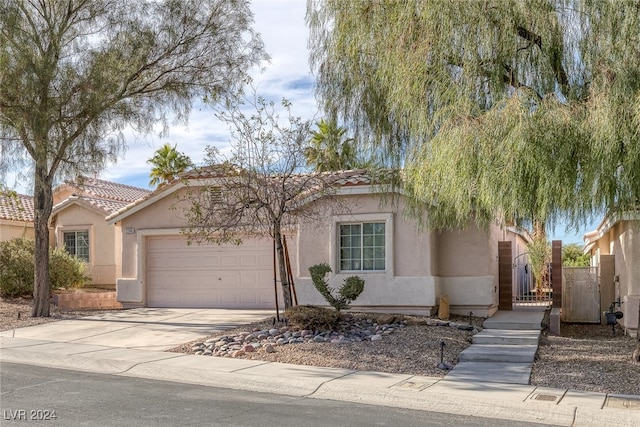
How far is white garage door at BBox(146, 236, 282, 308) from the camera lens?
61.1 feet

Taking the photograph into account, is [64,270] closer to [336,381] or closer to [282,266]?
[282,266]

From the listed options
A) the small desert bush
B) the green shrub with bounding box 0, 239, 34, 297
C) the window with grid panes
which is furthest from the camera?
the green shrub with bounding box 0, 239, 34, 297

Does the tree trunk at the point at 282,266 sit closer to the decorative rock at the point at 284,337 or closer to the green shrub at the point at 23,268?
the decorative rock at the point at 284,337

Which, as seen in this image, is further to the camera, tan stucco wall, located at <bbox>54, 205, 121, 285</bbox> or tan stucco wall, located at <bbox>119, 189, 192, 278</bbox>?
tan stucco wall, located at <bbox>54, 205, 121, 285</bbox>

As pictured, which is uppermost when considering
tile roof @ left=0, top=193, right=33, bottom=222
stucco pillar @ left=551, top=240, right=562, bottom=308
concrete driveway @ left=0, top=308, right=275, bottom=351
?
tile roof @ left=0, top=193, right=33, bottom=222

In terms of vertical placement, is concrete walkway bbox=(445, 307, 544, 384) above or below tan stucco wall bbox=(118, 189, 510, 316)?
below

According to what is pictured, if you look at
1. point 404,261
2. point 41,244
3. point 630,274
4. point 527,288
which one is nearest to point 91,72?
point 41,244

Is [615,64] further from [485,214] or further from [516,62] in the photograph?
[485,214]

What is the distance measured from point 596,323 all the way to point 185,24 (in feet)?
46.0

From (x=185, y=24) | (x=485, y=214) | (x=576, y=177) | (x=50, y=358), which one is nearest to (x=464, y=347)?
(x=485, y=214)

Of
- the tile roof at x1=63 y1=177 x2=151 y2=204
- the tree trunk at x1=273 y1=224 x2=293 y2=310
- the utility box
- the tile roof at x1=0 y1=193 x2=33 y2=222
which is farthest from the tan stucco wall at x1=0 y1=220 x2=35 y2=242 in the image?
the utility box

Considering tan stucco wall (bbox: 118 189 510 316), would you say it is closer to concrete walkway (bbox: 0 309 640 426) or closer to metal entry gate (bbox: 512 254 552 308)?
concrete walkway (bbox: 0 309 640 426)

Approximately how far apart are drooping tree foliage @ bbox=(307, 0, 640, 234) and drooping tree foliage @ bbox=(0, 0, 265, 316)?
6340 mm

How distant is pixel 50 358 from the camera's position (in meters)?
12.0
